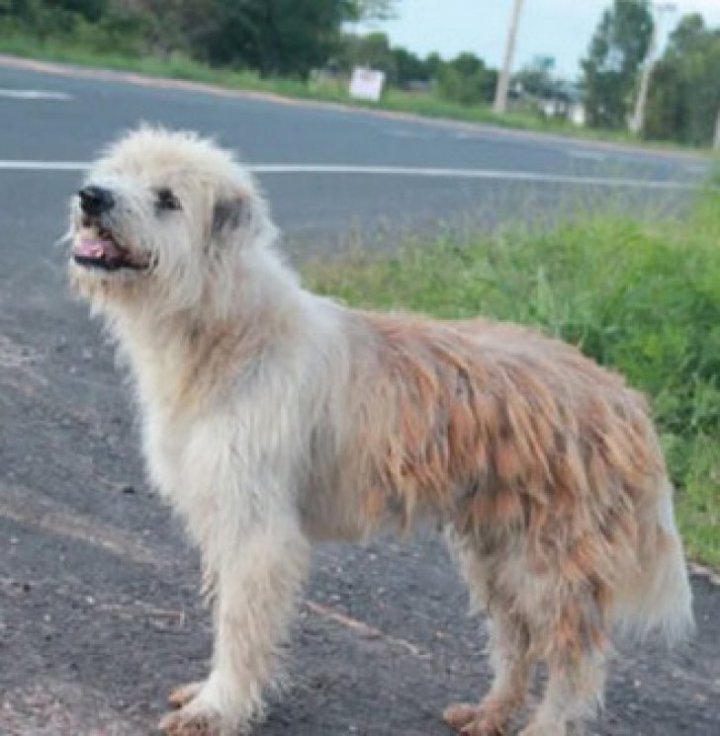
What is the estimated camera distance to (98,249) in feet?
15.4

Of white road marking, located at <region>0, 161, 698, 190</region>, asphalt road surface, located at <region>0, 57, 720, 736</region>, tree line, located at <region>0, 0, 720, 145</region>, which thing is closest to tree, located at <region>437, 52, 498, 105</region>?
tree line, located at <region>0, 0, 720, 145</region>

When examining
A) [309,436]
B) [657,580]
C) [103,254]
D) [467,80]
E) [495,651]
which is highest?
[103,254]

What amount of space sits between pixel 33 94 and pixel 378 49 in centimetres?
4833

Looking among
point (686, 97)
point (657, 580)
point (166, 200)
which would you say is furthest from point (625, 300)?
point (686, 97)

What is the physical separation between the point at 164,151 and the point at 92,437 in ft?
8.71

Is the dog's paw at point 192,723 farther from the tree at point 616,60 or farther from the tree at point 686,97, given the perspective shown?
the tree at point 616,60

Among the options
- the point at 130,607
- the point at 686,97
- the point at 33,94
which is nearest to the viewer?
the point at 130,607

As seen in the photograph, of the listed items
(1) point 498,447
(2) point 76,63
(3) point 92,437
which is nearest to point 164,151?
(1) point 498,447

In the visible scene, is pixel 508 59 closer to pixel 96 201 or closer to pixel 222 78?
pixel 222 78

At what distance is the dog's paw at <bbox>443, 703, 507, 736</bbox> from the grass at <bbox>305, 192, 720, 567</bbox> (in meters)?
2.46

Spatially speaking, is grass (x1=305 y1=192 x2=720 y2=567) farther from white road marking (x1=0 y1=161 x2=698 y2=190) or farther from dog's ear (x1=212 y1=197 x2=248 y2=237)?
dog's ear (x1=212 y1=197 x2=248 y2=237)

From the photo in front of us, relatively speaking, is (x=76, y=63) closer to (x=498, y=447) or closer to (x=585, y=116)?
(x=498, y=447)

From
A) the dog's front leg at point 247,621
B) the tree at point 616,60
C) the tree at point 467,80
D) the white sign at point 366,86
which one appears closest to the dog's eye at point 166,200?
the dog's front leg at point 247,621

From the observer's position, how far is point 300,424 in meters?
4.91
